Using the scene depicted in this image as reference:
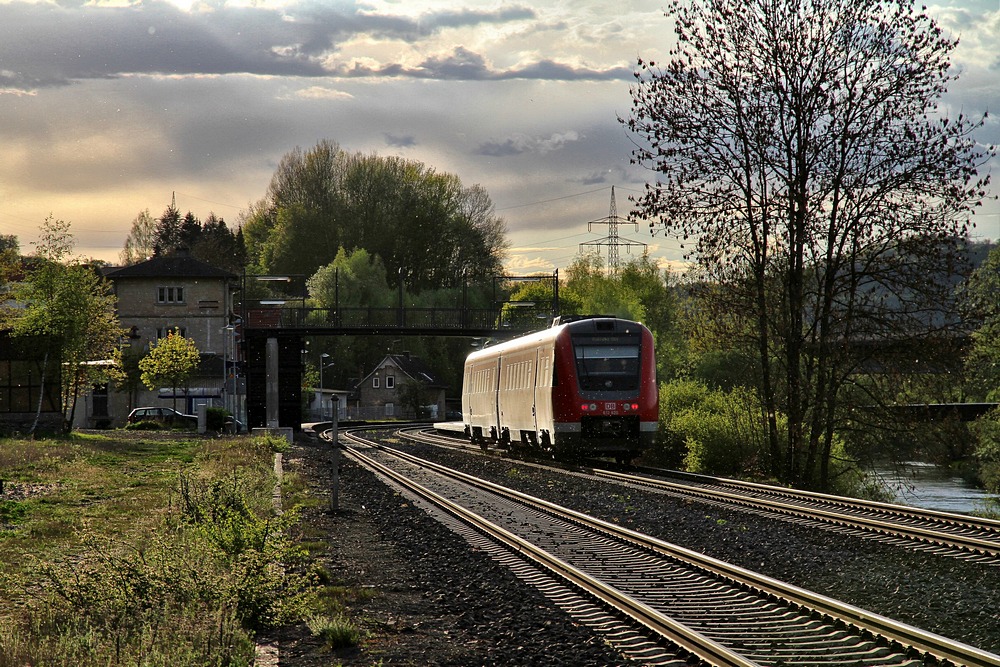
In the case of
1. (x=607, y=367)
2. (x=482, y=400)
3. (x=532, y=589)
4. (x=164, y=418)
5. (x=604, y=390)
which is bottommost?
(x=532, y=589)

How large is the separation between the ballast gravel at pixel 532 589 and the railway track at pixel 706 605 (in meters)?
0.50

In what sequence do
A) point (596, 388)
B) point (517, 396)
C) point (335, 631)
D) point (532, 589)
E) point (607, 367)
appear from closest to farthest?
point (335, 631), point (532, 589), point (596, 388), point (607, 367), point (517, 396)

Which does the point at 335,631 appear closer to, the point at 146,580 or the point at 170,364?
the point at 146,580

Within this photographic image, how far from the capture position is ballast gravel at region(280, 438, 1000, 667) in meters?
7.93

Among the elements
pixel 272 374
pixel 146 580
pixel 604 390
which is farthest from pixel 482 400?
pixel 146 580

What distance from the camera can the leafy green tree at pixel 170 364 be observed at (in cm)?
5862

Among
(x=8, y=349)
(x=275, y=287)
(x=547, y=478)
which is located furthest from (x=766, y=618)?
(x=275, y=287)

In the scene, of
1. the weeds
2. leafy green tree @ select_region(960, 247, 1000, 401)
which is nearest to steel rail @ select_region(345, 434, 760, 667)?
the weeds

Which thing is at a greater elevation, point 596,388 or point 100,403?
point 596,388

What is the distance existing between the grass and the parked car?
3836 cm

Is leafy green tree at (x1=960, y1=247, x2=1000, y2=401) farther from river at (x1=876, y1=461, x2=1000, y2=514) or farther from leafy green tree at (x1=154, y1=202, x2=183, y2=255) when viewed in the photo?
leafy green tree at (x1=154, y1=202, x2=183, y2=255)

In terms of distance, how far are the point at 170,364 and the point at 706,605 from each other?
52868mm

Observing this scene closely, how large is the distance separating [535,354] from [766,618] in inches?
805

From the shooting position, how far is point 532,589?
10.1m
